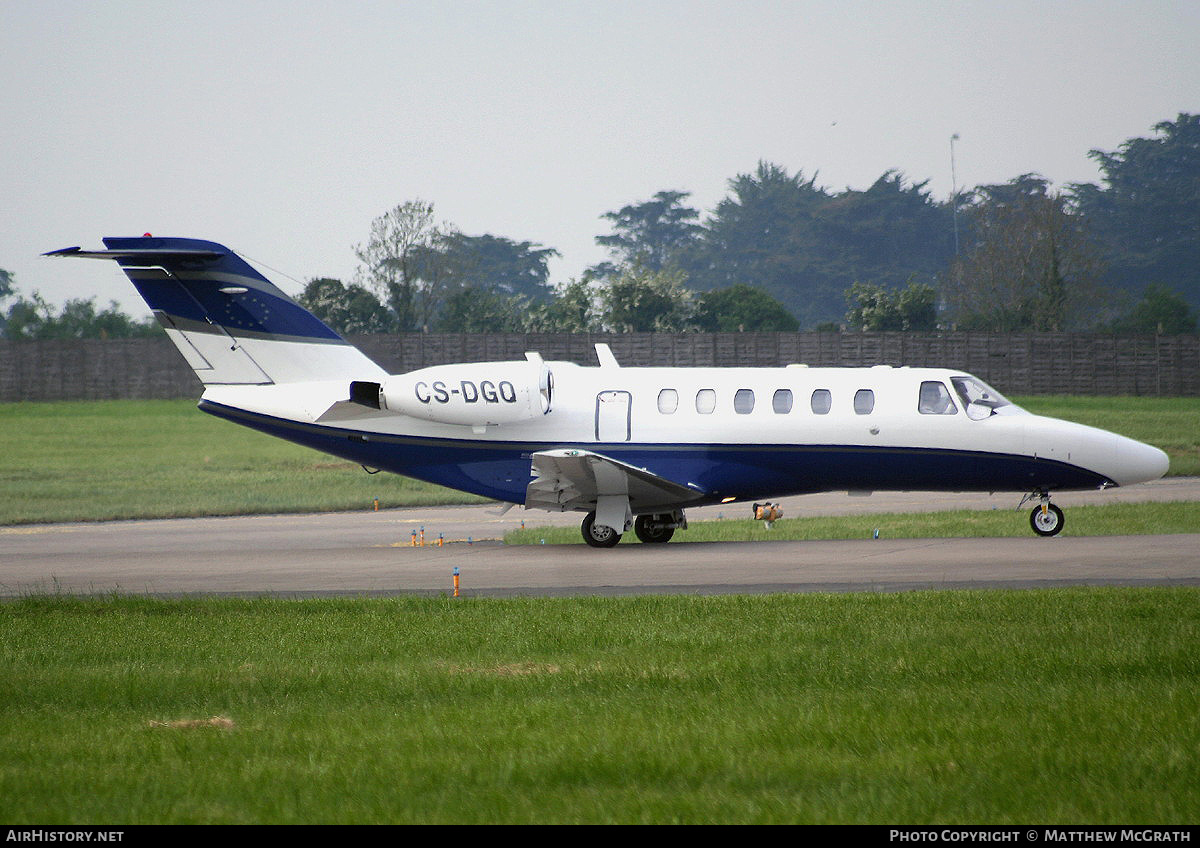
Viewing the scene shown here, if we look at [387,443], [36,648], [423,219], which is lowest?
[36,648]

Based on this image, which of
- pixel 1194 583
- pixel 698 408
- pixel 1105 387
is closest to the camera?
pixel 1194 583

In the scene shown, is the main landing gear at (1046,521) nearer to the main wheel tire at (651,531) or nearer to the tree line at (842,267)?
the main wheel tire at (651,531)

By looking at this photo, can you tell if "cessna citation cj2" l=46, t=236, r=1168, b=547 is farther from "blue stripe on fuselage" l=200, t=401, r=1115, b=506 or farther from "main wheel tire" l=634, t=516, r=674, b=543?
"main wheel tire" l=634, t=516, r=674, b=543

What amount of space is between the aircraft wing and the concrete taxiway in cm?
73

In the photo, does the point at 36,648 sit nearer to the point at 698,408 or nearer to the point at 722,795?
the point at 722,795

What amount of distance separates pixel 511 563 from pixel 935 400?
718 cm

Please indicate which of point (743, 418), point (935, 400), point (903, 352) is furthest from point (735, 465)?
point (903, 352)

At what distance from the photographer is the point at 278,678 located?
9961 millimetres

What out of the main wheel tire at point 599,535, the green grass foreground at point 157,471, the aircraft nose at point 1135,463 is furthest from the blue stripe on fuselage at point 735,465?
the green grass foreground at point 157,471

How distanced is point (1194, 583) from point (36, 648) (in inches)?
468

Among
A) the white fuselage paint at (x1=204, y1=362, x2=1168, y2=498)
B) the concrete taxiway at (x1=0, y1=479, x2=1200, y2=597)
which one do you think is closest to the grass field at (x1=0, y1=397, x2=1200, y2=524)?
the concrete taxiway at (x1=0, y1=479, x2=1200, y2=597)

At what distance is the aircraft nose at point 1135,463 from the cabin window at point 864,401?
12.5 ft

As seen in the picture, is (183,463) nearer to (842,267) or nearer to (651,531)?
(651,531)

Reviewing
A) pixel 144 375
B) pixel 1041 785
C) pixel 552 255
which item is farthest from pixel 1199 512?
pixel 552 255
